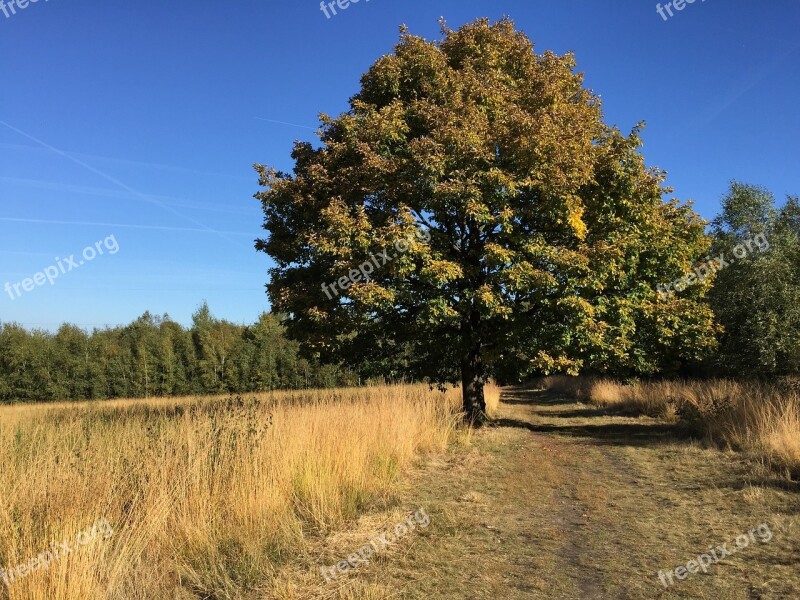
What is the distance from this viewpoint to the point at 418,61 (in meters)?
12.9

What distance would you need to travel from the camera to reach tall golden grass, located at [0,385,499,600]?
3.92m

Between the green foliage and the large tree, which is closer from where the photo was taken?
the large tree

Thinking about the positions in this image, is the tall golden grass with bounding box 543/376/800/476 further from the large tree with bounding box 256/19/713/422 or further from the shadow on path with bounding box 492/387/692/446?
the large tree with bounding box 256/19/713/422

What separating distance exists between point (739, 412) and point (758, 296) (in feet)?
27.8

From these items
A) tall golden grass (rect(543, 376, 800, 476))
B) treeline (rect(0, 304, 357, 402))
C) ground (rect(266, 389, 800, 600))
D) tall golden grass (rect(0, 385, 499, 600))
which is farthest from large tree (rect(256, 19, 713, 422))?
treeline (rect(0, 304, 357, 402))

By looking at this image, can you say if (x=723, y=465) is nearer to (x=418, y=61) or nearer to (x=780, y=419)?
(x=780, y=419)

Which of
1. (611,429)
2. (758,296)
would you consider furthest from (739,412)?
(758,296)

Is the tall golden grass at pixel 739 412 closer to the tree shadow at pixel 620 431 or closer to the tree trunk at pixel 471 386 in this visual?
the tree shadow at pixel 620 431

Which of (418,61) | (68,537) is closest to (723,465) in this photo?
(68,537)

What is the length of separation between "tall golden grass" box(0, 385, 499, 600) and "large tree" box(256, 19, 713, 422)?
3.79 metres

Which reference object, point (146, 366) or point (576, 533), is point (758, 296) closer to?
point (576, 533)

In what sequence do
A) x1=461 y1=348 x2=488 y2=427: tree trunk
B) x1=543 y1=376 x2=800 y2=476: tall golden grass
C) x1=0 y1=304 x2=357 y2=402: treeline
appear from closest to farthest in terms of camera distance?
x1=543 y1=376 x2=800 y2=476: tall golden grass, x1=461 y1=348 x2=488 y2=427: tree trunk, x1=0 y1=304 x2=357 y2=402: treeline

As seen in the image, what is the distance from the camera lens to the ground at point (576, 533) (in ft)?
13.1

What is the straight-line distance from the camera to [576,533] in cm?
539
